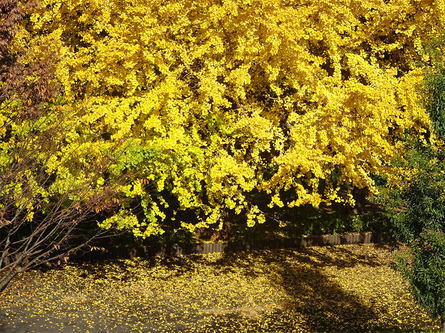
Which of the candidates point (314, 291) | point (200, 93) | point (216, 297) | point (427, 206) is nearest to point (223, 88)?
point (200, 93)

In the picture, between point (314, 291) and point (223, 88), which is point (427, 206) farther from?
point (314, 291)

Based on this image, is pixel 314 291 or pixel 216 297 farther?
pixel 314 291

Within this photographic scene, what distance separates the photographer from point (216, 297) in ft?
49.1

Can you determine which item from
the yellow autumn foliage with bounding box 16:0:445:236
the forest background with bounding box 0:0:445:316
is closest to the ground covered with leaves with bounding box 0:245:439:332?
the forest background with bounding box 0:0:445:316

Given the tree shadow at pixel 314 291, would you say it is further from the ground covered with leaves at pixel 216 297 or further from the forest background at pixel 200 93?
the forest background at pixel 200 93

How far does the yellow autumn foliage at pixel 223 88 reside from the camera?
13.2 m

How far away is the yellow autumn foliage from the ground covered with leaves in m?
2.32

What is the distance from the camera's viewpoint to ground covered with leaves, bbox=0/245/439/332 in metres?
13.0

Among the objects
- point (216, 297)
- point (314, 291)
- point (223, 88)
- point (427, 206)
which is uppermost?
point (223, 88)

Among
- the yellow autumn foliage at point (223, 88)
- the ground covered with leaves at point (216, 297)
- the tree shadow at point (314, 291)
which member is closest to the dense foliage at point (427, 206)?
the ground covered with leaves at point (216, 297)

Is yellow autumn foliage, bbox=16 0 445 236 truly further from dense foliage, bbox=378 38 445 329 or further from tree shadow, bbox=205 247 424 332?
tree shadow, bbox=205 247 424 332

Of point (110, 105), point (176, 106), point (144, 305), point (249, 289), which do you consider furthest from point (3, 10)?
point (249, 289)

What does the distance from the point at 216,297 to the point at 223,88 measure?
19.6ft

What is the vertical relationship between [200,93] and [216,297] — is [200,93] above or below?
above
